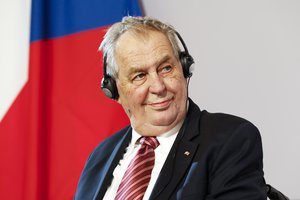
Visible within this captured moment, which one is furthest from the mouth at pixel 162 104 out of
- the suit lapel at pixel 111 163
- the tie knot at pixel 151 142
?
the suit lapel at pixel 111 163

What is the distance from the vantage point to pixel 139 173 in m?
1.30

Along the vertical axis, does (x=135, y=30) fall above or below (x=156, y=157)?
above

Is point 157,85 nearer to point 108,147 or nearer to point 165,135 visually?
point 165,135

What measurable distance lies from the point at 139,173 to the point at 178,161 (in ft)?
0.43

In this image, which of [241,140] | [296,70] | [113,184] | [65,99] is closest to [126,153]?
[113,184]

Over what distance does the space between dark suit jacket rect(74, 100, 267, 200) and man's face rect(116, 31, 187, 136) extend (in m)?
0.07

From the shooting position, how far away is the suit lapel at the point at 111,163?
1418 millimetres

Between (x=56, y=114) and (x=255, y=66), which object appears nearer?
(x=255, y=66)

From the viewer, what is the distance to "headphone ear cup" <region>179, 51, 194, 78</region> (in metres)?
1.36

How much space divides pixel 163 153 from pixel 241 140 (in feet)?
0.89

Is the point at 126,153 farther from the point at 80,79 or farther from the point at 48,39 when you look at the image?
the point at 48,39

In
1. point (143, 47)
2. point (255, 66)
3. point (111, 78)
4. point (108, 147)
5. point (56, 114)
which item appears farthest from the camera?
point (56, 114)

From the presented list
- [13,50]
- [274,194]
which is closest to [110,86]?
[274,194]

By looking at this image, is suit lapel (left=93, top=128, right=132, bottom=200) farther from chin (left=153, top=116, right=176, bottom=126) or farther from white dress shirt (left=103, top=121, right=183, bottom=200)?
chin (left=153, top=116, right=176, bottom=126)
